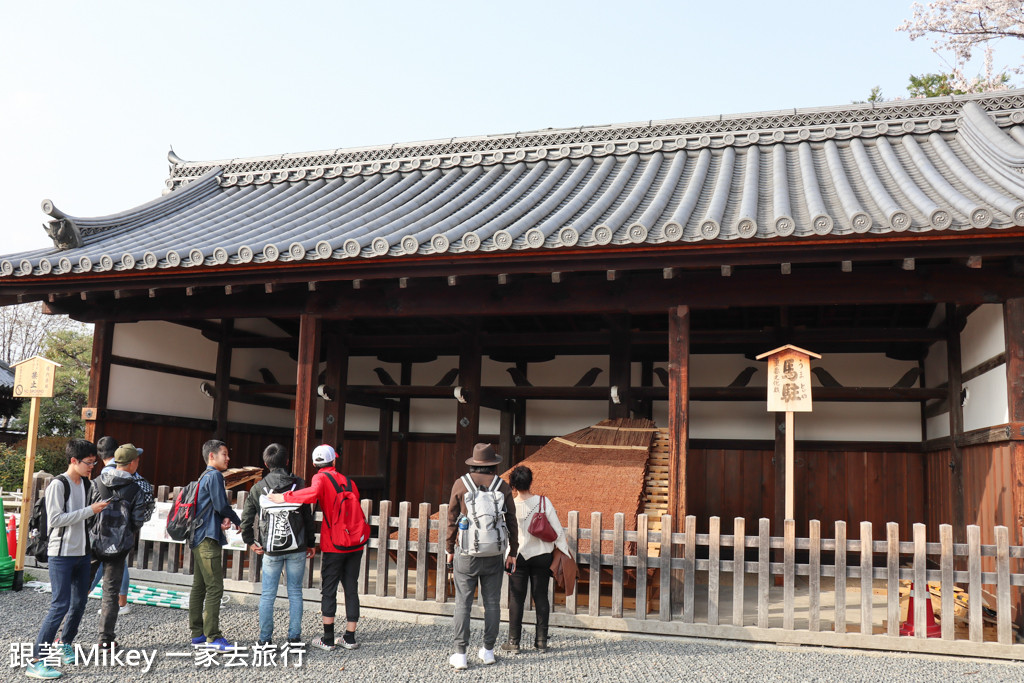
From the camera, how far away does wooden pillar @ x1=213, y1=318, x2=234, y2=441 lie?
10.2m

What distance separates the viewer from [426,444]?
1070cm

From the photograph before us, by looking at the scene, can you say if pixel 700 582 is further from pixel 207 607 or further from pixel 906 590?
pixel 207 607

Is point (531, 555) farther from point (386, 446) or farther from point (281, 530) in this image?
point (386, 446)

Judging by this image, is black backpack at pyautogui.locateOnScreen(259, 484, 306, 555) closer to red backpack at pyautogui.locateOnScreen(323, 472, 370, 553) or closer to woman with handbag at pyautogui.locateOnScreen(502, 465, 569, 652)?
red backpack at pyautogui.locateOnScreen(323, 472, 370, 553)

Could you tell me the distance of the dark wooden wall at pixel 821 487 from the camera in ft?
29.1

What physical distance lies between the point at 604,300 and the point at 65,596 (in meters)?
4.74

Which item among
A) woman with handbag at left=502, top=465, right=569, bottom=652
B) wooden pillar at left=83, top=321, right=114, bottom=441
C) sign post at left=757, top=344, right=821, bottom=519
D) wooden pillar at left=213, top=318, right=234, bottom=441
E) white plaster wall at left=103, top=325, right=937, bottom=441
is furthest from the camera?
wooden pillar at left=213, top=318, right=234, bottom=441

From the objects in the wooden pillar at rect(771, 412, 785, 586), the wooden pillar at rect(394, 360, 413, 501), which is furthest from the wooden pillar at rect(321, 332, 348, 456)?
the wooden pillar at rect(771, 412, 785, 586)

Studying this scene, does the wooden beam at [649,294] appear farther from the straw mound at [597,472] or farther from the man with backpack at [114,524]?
the man with backpack at [114,524]

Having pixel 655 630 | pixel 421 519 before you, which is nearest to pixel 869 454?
pixel 655 630

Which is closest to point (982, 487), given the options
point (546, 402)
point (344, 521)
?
point (546, 402)

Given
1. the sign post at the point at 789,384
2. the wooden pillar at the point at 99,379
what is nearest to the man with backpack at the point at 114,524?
the wooden pillar at the point at 99,379

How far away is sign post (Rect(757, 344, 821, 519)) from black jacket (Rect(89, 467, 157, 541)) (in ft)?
15.9

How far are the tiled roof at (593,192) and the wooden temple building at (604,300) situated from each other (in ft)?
0.15
